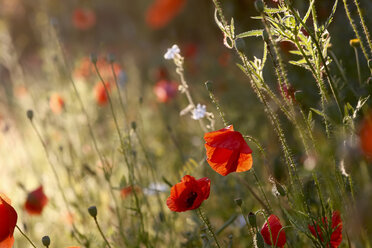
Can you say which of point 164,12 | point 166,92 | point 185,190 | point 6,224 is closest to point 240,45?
point 185,190

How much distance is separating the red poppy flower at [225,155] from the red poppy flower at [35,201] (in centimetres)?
94

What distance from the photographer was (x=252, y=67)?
0.90 metres

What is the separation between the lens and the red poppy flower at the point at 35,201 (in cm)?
161

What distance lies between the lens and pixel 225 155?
35.1 inches

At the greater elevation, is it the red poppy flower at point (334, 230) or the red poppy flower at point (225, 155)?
the red poppy flower at point (225, 155)

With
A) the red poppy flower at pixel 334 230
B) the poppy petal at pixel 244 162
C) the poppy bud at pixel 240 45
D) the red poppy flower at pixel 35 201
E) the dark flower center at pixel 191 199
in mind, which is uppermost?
the poppy bud at pixel 240 45

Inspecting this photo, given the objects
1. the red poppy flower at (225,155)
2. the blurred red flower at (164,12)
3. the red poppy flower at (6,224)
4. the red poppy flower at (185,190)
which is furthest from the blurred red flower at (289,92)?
the blurred red flower at (164,12)

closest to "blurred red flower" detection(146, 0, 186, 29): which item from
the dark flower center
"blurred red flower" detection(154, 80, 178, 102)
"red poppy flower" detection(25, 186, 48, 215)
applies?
"blurred red flower" detection(154, 80, 178, 102)

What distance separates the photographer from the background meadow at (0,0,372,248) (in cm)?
86

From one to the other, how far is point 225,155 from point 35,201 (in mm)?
970

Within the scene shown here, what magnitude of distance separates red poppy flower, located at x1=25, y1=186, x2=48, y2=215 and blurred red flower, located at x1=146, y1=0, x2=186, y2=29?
512 cm

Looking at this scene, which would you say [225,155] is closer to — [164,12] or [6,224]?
[6,224]

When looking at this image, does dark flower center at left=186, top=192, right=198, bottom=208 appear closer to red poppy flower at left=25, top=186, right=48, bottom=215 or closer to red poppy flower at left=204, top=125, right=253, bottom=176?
red poppy flower at left=204, top=125, right=253, bottom=176

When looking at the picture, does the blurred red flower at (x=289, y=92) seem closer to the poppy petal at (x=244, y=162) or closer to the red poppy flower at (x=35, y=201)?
the poppy petal at (x=244, y=162)
